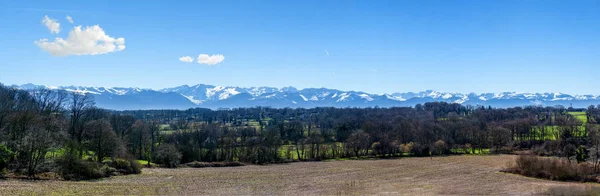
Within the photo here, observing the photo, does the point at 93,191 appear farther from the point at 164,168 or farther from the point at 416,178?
the point at 416,178

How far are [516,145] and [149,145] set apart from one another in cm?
8474

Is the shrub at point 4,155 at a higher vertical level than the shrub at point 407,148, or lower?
higher

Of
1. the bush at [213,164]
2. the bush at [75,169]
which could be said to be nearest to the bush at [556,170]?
the bush at [213,164]

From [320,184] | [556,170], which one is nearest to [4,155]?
[320,184]

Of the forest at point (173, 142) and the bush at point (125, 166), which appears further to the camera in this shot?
the bush at point (125, 166)

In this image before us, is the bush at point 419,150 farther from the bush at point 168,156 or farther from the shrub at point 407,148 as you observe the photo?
the bush at point 168,156

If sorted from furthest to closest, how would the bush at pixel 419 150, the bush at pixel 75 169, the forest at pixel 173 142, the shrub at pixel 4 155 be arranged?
1. the bush at pixel 419 150
2. the forest at pixel 173 142
3. the bush at pixel 75 169
4. the shrub at pixel 4 155

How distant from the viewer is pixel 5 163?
47750 mm

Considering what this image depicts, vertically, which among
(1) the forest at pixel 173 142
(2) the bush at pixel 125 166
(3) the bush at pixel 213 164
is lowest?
(3) the bush at pixel 213 164

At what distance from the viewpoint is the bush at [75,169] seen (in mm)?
48594

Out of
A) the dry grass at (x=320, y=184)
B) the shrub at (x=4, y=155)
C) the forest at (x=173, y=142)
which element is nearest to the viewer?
the dry grass at (x=320, y=184)

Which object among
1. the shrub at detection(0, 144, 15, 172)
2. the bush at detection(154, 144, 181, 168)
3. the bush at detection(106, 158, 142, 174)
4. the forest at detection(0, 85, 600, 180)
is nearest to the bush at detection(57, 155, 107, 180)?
the forest at detection(0, 85, 600, 180)

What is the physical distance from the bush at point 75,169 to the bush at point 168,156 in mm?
21165

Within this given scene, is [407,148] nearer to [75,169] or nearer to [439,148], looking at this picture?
[439,148]
